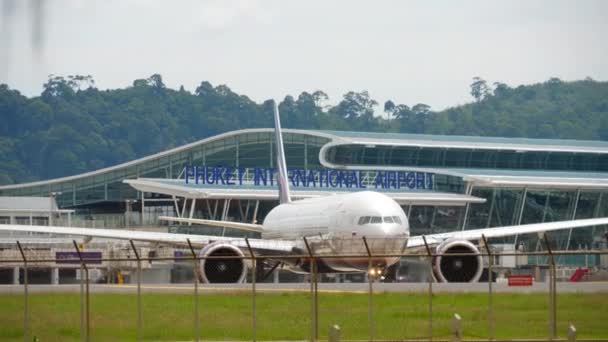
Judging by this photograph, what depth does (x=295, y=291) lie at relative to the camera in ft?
164

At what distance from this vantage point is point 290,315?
43094mm

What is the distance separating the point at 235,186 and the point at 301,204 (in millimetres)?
40392

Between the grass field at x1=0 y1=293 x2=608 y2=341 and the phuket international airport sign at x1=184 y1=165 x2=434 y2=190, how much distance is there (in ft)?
202

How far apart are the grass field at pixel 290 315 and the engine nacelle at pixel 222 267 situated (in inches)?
369

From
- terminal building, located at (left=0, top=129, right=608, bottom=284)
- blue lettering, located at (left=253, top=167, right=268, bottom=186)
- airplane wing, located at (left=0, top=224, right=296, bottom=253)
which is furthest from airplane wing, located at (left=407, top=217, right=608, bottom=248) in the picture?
blue lettering, located at (left=253, top=167, right=268, bottom=186)

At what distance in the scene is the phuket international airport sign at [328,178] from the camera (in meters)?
112

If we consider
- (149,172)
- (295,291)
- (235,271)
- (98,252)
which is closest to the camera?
(295,291)

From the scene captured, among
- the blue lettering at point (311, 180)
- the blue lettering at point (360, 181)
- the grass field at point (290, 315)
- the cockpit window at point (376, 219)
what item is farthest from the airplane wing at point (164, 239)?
the blue lettering at point (360, 181)

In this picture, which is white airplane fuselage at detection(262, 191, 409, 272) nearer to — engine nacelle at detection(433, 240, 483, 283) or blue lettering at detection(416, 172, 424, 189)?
engine nacelle at detection(433, 240, 483, 283)

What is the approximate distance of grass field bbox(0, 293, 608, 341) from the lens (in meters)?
38.8

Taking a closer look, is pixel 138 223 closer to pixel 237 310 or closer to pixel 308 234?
pixel 308 234

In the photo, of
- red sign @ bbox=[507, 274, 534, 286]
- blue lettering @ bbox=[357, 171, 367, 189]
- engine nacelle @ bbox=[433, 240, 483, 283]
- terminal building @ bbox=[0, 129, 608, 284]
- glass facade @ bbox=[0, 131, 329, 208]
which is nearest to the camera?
red sign @ bbox=[507, 274, 534, 286]

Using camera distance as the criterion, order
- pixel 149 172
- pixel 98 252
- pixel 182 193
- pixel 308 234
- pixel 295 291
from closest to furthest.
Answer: pixel 295 291 → pixel 308 234 → pixel 98 252 → pixel 182 193 → pixel 149 172

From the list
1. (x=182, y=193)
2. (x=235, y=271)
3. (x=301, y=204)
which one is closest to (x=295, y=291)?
(x=235, y=271)
